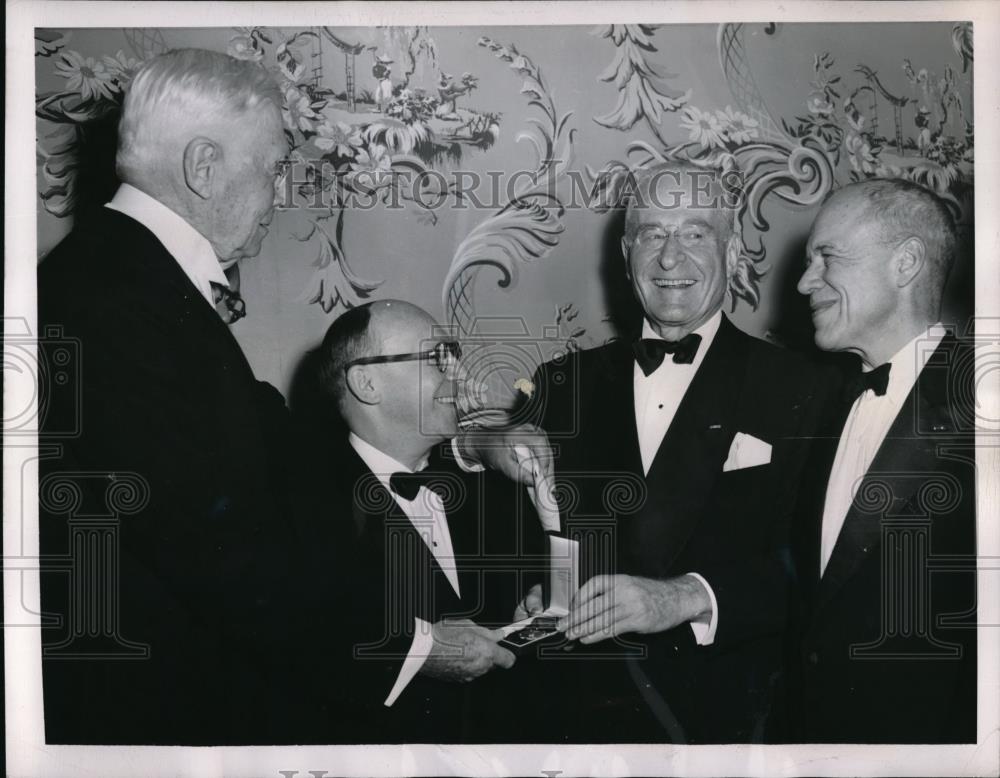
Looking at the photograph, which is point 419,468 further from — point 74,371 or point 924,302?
point 924,302

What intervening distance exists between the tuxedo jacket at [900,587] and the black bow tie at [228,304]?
1.44 metres

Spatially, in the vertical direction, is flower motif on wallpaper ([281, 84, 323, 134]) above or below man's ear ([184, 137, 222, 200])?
above

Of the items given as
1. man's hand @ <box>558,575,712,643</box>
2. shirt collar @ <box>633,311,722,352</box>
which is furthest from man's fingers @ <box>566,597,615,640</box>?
shirt collar @ <box>633,311,722,352</box>

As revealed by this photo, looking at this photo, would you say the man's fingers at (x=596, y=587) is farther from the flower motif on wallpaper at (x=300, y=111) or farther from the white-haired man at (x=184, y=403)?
the flower motif on wallpaper at (x=300, y=111)

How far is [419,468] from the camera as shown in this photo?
95.9 inches

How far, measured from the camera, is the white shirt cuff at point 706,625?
2.41m

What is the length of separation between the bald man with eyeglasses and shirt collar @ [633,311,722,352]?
466 millimetres

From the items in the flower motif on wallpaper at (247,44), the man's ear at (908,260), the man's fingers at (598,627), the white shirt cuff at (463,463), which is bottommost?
the man's fingers at (598,627)

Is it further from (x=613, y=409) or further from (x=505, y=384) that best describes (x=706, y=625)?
(x=505, y=384)

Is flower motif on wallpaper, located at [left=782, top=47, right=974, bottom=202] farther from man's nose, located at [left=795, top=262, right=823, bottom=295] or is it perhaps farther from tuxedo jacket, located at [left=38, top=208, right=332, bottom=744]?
tuxedo jacket, located at [left=38, top=208, right=332, bottom=744]

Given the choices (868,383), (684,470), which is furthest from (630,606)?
(868,383)

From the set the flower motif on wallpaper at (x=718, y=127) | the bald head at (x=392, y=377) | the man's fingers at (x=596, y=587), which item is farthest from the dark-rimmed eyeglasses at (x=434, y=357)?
the flower motif on wallpaper at (x=718, y=127)

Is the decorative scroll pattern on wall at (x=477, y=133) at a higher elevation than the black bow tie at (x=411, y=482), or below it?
higher

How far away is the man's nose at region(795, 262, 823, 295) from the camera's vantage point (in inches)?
95.4
